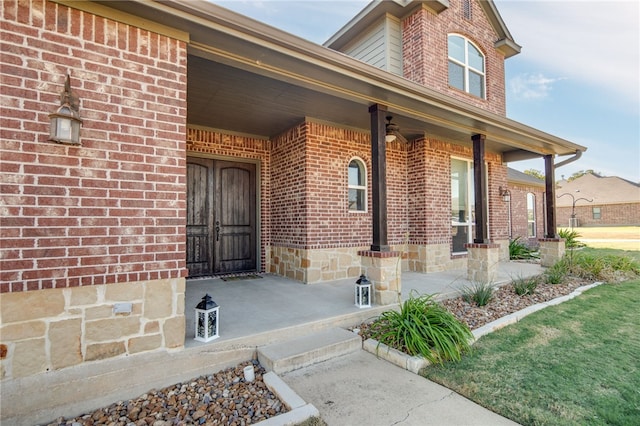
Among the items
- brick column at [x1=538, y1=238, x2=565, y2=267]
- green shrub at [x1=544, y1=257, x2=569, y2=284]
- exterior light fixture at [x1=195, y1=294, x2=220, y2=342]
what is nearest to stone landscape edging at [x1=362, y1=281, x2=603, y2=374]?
exterior light fixture at [x1=195, y1=294, x2=220, y2=342]

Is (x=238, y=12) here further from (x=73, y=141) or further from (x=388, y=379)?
(x=388, y=379)

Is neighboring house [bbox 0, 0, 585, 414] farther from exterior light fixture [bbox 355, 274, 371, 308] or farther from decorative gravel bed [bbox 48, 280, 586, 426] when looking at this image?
decorative gravel bed [bbox 48, 280, 586, 426]

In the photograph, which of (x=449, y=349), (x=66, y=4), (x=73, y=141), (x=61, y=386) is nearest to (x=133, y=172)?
(x=73, y=141)

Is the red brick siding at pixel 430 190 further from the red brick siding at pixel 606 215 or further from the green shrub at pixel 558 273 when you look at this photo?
the red brick siding at pixel 606 215

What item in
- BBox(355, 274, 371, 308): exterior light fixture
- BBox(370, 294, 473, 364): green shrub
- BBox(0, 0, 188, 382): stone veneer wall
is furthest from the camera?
BBox(355, 274, 371, 308): exterior light fixture

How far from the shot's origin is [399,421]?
2062mm

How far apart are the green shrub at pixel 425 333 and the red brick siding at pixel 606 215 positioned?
36.5m

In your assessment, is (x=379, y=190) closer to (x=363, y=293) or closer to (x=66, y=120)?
(x=363, y=293)

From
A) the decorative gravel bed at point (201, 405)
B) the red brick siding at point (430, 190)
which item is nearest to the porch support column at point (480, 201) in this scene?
the red brick siding at point (430, 190)

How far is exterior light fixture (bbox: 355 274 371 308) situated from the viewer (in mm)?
3926

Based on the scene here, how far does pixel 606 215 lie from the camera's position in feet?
97.0

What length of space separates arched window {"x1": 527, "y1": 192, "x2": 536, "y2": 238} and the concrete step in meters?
12.6

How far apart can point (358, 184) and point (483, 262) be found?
112 inches

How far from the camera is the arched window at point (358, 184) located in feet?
20.5
